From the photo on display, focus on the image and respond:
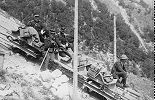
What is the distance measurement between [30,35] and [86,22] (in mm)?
11785

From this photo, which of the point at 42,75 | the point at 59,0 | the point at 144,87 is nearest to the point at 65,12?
the point at 59,0

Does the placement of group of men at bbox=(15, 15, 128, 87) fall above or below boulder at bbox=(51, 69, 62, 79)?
above

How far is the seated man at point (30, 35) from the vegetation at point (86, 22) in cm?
823

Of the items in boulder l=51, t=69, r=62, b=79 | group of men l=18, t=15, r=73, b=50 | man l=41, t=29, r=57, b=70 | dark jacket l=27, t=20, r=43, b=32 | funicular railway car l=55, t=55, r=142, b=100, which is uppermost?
dark jacket l=27, t=20, r=43, b=32

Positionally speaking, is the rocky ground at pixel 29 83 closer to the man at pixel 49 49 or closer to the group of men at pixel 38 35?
the man at pixel 49 49

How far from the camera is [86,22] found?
842 inches

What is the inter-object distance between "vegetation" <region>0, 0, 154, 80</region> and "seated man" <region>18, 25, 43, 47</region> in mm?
8228

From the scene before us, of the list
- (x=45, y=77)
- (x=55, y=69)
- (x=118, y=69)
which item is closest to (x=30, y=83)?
(x=45, y=77)

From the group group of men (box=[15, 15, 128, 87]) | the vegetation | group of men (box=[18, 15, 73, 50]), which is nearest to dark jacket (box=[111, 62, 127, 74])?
group of men (box=[15, 15, 128, 87])

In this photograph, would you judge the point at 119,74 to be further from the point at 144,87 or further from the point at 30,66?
the point at 144,87

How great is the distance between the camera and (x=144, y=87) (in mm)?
14391

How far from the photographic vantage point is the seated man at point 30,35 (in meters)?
9.96

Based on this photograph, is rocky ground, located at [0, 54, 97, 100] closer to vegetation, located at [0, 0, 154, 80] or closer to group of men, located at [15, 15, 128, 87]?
group of men, located at [15, 15, 128, 87]

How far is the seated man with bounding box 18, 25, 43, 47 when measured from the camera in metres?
9.96
